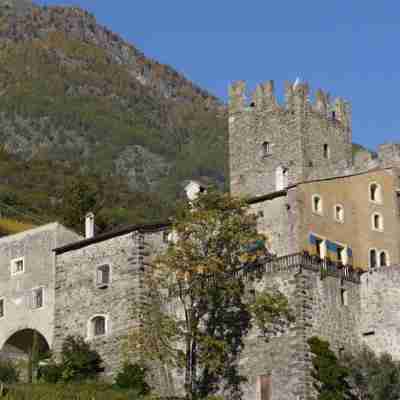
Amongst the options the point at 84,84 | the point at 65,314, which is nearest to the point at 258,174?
the point at 65,314

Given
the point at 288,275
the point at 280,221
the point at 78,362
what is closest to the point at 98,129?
the point at 280,221

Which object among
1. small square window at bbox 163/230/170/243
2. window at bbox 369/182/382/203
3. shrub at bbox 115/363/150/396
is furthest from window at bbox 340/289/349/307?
shrub at bbox 115/363/150/396

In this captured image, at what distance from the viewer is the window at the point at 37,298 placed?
203 feet

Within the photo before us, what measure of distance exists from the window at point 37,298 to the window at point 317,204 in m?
14.6

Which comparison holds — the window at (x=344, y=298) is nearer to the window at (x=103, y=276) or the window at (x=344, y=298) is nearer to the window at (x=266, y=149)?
the window at (x=103, y=276)

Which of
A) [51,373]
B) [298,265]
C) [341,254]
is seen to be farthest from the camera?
[341,254]

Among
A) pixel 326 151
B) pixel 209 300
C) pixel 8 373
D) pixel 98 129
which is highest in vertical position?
pixel 98 129

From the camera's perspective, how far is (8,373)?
59312 mm

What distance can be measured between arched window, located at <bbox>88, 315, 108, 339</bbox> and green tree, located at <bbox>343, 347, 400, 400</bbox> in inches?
479

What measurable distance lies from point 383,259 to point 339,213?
11.4 ft

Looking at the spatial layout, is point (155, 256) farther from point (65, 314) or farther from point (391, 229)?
point (391, 229)

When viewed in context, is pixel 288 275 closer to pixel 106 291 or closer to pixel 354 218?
pixel 354 218

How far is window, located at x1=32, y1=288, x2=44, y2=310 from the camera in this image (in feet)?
203

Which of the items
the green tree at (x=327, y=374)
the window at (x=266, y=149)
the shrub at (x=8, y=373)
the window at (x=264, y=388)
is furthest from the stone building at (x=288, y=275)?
the window at (x=266, y=149)
